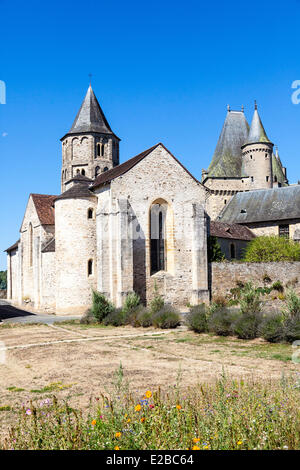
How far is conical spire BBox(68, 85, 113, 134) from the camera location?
45625mm

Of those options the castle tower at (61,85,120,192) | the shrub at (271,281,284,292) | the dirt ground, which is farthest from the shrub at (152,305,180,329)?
the castle tower at (61,85,120,192)

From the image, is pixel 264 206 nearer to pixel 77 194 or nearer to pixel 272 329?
pixel 77 194

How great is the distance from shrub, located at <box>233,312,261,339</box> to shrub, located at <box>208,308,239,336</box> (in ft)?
1.23

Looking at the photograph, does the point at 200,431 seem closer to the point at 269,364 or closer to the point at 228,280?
the point at 269,364

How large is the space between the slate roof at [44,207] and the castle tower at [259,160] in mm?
29552

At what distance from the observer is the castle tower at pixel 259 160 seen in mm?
56812

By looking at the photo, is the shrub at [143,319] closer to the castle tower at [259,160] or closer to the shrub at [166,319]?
the shrub at [166,319]

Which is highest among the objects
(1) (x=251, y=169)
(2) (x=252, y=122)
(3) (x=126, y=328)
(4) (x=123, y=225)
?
(2) (x=252, y=122)

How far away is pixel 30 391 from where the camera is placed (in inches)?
339

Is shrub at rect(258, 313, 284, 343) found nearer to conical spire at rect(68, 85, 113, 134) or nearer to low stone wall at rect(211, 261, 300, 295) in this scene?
low stone wall at rect(211, 261, 300, 295)

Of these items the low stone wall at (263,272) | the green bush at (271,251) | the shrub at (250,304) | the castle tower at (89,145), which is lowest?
the shrub at (250,304)

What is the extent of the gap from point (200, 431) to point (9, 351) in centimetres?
1016

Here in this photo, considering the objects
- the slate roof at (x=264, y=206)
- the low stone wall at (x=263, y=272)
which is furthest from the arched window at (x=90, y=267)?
the slate roof at (x=264, y=206)
